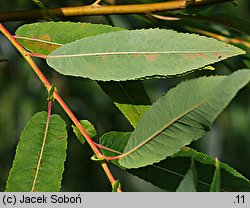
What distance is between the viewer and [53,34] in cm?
90

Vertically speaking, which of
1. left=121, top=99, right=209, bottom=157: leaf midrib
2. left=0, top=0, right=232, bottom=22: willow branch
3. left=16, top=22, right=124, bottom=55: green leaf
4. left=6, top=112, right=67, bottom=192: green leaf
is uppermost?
left=0, top=0, right=232, bottom=22: willow branch

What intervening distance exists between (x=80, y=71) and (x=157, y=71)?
10 centimetres

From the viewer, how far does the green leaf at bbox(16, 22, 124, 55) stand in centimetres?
89

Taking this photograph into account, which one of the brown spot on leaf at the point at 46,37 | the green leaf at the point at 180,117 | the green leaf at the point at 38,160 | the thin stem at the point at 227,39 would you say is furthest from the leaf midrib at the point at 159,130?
the thin stem at the point at 227,39

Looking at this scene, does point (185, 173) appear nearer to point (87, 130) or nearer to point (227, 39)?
point (87, 130)

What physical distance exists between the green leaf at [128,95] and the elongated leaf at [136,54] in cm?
7

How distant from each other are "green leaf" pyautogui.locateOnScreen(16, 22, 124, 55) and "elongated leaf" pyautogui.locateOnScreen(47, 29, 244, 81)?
42mm

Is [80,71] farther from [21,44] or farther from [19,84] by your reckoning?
[19,84]

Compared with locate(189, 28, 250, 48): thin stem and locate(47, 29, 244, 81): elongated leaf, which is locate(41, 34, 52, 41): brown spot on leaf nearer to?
locate(47, 29, 244, 81): elongated leaf

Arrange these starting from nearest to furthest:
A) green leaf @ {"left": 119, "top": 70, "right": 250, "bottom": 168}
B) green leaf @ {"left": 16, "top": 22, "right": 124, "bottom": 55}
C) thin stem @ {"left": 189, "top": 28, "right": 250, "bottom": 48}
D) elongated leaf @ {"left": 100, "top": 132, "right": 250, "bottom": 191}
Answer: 1. green leaf @ {"left": 119, "top": 70, "right": 250, "bottom": 168}
2. elongated leaf @ {"left": 100, "top": 132, "right": 250, "bottom": 191}
3. green leaf @ {"left": 16, "top": 22, "right": 124, "bottom": 55}
4. thin stem @ {"left": 189, "top": 28, "right": 250, "bottom": 48}

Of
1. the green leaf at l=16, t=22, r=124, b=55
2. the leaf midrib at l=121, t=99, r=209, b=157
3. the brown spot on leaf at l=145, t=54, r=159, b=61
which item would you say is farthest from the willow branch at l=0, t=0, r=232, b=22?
the leaf midrib at l=121, t=99, r=209, b=157

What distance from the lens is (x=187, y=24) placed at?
3.93 ft

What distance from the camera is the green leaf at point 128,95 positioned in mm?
896

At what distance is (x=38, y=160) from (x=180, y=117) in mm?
238
